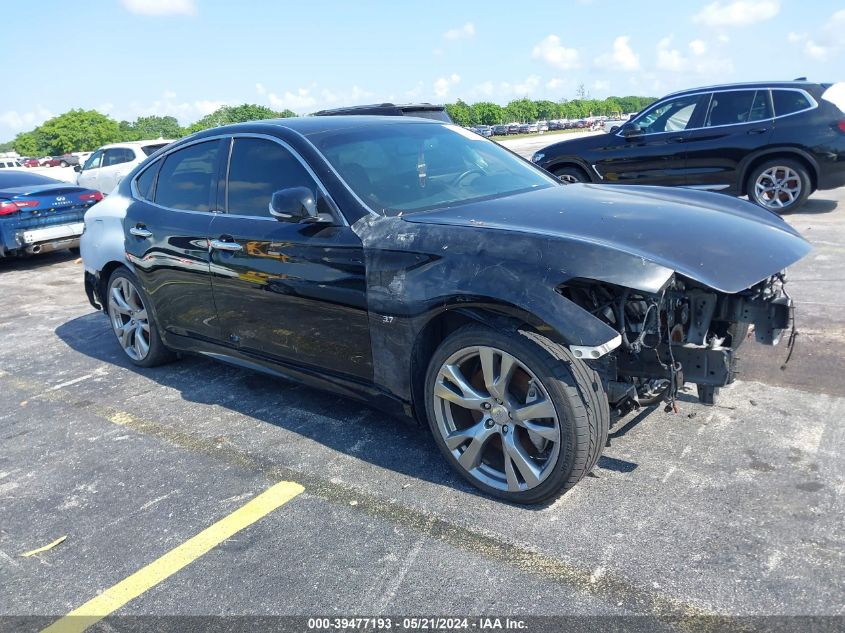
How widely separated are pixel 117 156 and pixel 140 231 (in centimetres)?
1195

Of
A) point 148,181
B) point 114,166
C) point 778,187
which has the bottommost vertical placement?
point 778,187

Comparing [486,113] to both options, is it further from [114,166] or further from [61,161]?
[114,166]

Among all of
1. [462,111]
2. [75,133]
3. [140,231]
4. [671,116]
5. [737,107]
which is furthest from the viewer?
[462,111]

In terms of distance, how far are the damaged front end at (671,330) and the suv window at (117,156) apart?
14.4 meters

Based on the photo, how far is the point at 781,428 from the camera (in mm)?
3516

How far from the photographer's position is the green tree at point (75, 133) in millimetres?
92125

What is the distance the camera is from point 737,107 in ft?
30.3

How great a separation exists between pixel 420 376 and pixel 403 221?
29.1 inches

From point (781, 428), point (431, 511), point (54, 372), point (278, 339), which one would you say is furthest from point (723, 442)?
point (54, 372)

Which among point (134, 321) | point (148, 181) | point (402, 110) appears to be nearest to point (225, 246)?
point (148, 181)

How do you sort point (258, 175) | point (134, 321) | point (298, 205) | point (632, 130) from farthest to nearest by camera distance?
point (632, 130) < point (134, 321) < point (258, 175) < point (298, 205)

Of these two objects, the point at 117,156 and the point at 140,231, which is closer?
the point at 140,231

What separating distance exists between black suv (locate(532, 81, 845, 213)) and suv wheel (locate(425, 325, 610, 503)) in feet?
24.9

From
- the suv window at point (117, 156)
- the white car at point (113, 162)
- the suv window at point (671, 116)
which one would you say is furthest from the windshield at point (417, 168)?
the suv window at point (117, 156)
